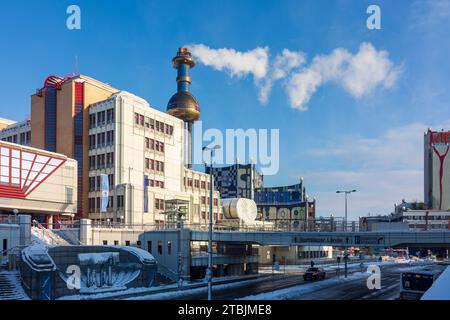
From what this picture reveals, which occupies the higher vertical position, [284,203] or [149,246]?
[284,203]

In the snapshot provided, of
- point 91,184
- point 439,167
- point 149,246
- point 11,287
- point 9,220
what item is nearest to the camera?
point 11,287

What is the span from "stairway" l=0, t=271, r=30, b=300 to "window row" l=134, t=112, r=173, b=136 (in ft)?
148

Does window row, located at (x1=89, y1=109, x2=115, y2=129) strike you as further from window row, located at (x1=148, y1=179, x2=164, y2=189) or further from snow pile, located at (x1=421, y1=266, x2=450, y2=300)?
snow pile, located at (x1=421, y1=266, x2=450, y2=300)

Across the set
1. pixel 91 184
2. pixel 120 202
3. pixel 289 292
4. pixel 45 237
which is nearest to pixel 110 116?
pixel 91 184

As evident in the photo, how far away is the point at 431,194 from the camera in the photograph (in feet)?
538

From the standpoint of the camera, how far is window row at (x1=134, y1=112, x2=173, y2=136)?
82.1 meters

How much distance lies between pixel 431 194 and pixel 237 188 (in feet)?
236

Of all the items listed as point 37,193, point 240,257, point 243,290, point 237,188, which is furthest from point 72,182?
point 237,188

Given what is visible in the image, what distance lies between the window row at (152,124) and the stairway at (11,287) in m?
45.0

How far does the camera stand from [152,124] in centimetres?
8550

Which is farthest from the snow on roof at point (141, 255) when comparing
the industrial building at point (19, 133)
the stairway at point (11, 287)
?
the industrial building at point (19, 133)

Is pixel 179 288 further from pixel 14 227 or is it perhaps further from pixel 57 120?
pixel 57 120

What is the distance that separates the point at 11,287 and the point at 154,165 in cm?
4943

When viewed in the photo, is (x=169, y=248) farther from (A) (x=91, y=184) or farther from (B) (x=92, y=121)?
(B) (x=92, y=121)
